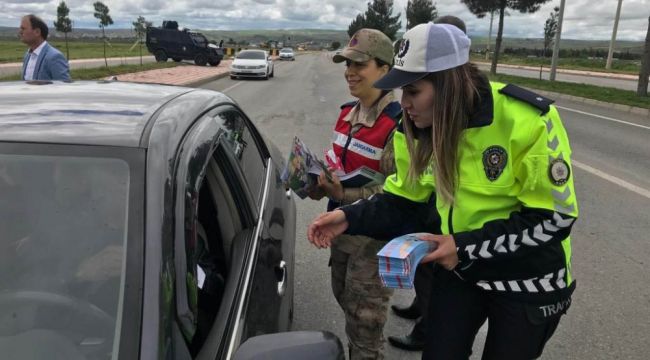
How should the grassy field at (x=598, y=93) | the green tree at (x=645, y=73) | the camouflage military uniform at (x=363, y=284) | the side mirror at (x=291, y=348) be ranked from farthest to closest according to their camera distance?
the green tree at (x=645, y=73), the grassy field at (x=598, y=93), the camouflage military uniform at (x=363, y=284), the side mirror at (x=291, y=348)

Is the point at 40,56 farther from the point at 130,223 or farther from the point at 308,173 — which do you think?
the point at 130,223

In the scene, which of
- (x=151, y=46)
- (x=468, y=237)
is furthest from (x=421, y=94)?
(x=151, y=46)

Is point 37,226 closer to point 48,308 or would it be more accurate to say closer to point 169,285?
point 48,308

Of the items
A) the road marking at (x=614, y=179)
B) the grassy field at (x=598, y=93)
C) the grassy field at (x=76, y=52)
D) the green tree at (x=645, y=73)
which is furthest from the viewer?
the grassy field at (x=76, y=52)

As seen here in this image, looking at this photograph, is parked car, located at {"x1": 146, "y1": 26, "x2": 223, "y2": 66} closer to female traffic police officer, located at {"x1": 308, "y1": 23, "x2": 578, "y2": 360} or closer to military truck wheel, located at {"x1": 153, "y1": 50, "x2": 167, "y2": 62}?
military truck wheel, located at {"x1": 153, "y1": 50, "x2": 167, "y2": 62}

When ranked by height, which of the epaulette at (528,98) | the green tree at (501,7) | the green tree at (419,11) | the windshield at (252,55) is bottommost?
the epaulette at (528,98)

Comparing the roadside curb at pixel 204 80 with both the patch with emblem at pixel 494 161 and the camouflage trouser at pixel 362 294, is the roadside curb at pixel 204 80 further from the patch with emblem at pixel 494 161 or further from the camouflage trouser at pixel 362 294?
the patch with emblem at pixel 494 161

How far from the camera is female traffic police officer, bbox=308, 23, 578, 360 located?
1493 mm

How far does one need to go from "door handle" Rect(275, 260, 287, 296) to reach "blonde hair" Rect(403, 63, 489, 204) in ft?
2.47

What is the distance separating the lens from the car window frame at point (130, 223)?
1226mm

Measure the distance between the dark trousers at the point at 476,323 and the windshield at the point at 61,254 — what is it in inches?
42.9

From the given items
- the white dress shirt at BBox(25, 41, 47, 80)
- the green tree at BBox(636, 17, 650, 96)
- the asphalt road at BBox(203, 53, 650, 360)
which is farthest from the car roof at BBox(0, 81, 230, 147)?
the green tree at BBox(636, 17, 650, 96)

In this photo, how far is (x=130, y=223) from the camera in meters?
1.37

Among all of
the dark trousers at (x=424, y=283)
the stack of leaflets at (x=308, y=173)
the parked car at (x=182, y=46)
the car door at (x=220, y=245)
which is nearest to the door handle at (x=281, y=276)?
the car door at (x=220, y=245)
